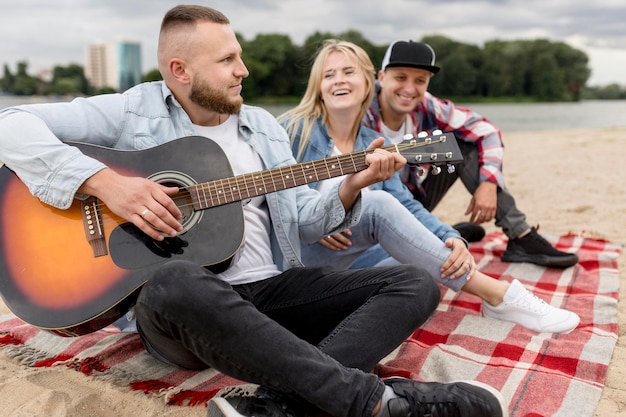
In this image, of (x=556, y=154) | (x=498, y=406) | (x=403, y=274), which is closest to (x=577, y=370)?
(x=498, y=406)

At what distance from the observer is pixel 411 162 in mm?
2379

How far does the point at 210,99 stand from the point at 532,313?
6.56 ft

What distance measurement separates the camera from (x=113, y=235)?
207 cm

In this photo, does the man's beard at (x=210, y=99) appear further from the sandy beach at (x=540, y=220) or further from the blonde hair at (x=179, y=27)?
the sandy beach at (x=540, y=220)

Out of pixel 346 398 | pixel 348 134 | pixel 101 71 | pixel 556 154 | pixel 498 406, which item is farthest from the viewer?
pixel 101 71

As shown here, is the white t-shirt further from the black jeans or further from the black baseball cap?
the black baseball cap

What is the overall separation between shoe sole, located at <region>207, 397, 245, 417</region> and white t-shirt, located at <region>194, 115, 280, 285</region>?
0.59m

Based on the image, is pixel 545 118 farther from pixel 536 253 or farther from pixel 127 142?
pixel 127 142

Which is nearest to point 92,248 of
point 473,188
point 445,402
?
point 445,402

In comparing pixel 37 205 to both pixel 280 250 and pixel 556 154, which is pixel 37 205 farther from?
pixel 556 154

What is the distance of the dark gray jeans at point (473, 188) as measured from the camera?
3848mm

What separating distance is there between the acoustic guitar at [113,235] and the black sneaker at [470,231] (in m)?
2.24

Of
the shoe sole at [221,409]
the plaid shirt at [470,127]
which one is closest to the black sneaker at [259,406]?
the shoe sole at [221,409]

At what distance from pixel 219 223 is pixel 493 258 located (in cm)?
269
